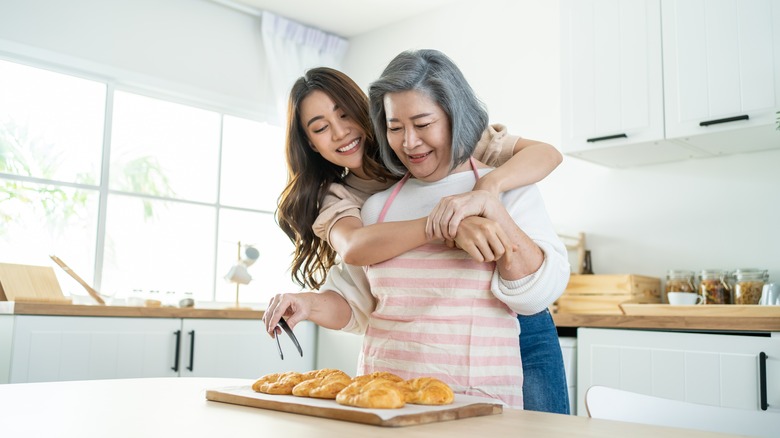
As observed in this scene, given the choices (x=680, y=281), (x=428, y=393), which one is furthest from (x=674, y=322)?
(x=428, y=393)

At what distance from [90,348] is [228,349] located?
2.43 ft

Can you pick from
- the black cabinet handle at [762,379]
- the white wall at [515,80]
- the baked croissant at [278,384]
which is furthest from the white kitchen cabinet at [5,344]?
the black cabinet handle at [762,379]

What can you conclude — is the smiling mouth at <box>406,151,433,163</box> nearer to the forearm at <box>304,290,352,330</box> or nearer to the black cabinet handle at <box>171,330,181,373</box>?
the forearm at <box>304,290,352,330</box>

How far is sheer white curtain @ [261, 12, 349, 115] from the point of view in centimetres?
454

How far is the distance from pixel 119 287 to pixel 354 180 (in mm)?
2675

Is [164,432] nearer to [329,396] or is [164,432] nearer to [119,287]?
[329,396]

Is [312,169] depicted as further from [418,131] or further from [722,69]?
[722,69]

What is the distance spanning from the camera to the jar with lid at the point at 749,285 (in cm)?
290

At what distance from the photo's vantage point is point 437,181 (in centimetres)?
140

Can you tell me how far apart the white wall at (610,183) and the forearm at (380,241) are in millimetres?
2364

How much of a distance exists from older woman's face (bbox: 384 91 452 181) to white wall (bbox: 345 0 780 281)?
228 centimetres

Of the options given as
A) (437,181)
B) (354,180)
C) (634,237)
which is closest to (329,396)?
(437,181)

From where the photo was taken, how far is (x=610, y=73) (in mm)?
3240

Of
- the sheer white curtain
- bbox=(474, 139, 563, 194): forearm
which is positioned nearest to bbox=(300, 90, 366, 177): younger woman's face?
bbox=(474, 139, 563, 194): forearm
